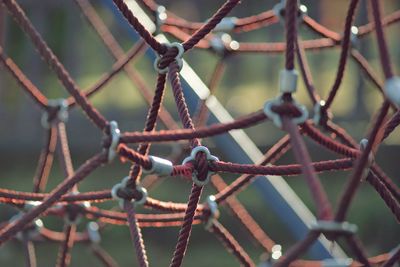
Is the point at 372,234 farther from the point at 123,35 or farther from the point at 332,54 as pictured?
the point at 123,35

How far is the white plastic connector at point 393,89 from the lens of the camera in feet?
1.89

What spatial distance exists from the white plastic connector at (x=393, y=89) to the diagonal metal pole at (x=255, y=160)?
281 millimetres

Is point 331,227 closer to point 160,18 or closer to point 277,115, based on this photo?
point 277,115

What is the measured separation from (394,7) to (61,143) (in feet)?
8.78

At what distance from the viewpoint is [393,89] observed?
22.7 inches

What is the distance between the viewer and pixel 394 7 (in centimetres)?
356

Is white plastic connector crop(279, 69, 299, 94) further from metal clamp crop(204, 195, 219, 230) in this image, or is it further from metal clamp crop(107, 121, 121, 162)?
metal clamp crop(204, 195, 219, 230)

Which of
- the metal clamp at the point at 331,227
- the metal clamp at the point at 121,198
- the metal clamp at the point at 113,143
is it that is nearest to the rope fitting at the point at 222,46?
the metal clamp at the point at 121,198

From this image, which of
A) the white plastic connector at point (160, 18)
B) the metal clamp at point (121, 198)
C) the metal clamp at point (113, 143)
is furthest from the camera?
the white plastic connector at point (160, 18)

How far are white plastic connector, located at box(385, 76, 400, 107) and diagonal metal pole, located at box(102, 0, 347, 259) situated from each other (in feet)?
0.92

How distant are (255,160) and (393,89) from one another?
1.49ft

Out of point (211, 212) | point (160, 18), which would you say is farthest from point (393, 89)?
point (160, 18)

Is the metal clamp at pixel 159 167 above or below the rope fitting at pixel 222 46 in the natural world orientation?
below

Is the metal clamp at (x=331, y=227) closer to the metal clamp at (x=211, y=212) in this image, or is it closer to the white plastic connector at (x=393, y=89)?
the white plastic connector at (x=393, y=89)
